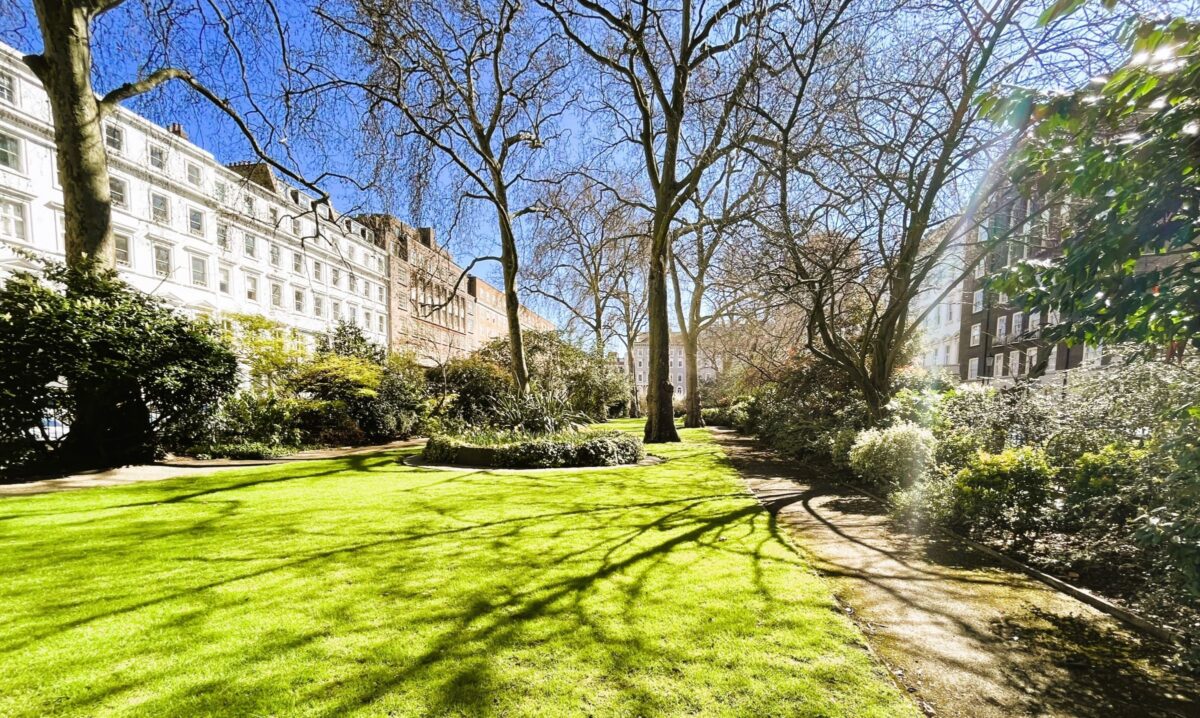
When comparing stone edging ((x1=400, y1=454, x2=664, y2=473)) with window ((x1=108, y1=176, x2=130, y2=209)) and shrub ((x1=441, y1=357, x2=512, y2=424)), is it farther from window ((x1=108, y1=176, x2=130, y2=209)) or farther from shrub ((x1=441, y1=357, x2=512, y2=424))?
window ((x1=108, y1=176, x2=130, y2=209))

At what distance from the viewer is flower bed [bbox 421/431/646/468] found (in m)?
10.7

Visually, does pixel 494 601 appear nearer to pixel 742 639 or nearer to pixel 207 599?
pixel 742 639

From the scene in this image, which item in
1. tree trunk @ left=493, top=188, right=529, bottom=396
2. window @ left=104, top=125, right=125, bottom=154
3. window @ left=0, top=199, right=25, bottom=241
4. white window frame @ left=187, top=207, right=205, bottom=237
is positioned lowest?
tree trunk @ left=493, top=188, right=529, bottom=396

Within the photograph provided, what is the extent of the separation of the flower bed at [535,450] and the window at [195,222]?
27.9 m

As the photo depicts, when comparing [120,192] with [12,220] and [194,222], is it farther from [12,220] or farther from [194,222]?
[12,220]

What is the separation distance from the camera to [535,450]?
10.8 m

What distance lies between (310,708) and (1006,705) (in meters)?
3.66

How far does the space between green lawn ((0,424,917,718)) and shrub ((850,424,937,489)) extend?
109 inches

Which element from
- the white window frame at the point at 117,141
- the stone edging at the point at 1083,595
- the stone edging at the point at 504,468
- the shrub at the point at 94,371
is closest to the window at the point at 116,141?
the white window frame at the point at 117,141

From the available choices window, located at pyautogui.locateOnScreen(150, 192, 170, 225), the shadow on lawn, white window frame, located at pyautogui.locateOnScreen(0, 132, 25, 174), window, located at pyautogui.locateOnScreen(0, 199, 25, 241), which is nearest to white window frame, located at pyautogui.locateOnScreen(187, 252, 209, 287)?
window, located at pyautogui.locateOnScreen(150, 192, 170, 225)

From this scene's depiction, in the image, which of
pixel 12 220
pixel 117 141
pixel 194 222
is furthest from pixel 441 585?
pixel 194 222

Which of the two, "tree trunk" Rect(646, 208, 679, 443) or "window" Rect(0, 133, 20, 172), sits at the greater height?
"window" Rect(0, 133, 20, 172)

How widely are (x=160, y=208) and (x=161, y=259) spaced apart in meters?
3.23

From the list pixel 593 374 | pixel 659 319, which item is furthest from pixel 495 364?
pixel 659 319
